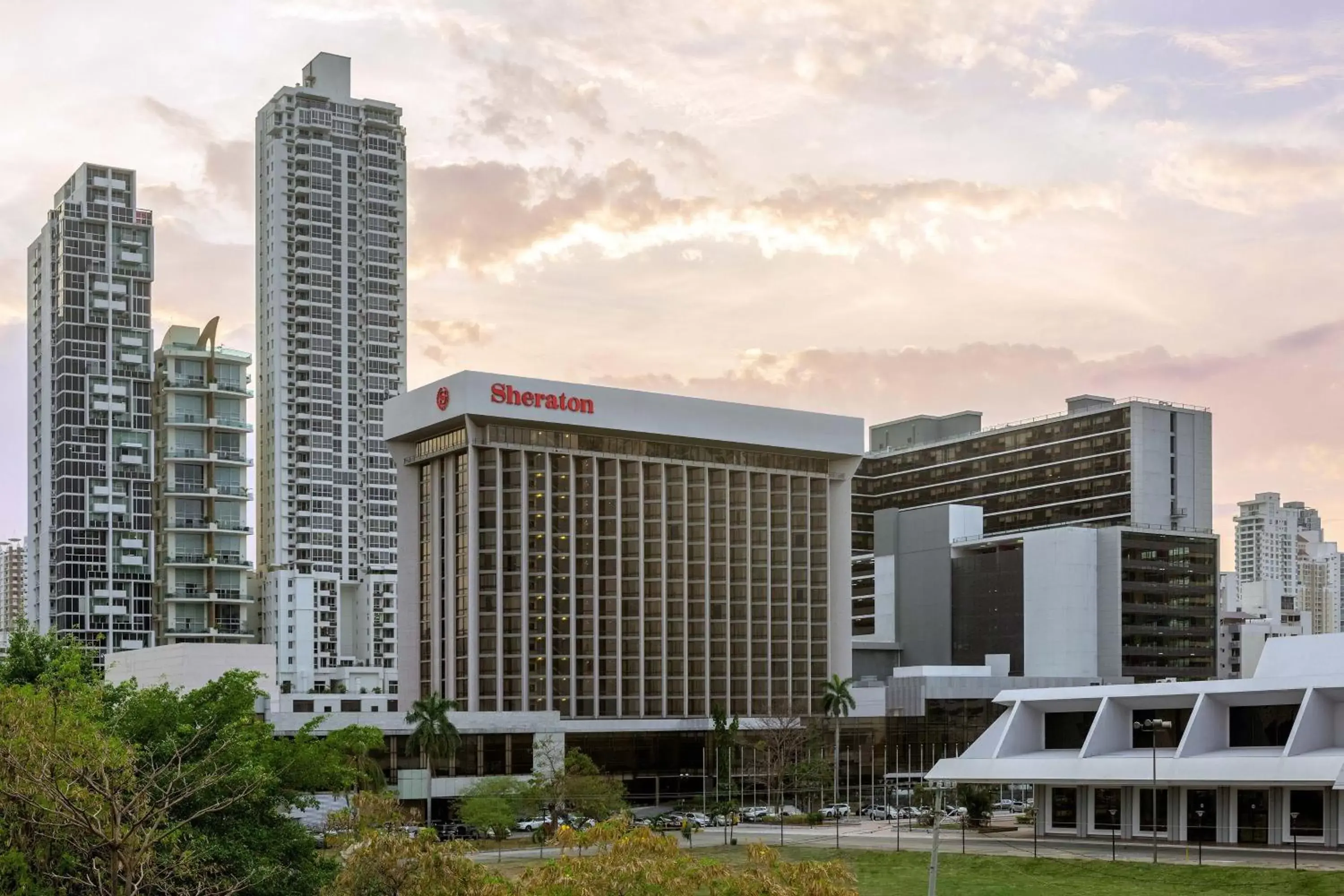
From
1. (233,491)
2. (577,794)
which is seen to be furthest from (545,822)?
(233,491)

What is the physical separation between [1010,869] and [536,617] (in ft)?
310

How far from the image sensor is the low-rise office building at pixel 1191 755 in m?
102

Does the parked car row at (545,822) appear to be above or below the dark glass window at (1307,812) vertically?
below

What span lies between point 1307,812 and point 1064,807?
20.5 metres

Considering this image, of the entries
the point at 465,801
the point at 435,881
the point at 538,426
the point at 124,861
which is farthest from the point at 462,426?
the point at 124,861

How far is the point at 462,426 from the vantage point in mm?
183000

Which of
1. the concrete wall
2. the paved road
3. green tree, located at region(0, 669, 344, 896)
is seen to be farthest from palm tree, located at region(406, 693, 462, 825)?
green tree, located at region(0, 669, 344, 896)

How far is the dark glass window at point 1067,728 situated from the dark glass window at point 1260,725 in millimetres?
11957

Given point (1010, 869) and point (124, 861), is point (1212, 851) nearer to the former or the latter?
point (1010, 869)

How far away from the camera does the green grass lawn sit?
283ft

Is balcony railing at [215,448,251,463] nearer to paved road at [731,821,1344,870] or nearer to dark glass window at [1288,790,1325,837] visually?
paved road at [731,821,1344,870]

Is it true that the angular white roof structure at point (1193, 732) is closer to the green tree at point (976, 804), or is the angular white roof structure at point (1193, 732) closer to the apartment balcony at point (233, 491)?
the green tree at point (976, 804)

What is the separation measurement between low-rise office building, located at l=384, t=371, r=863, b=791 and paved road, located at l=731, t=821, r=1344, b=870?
1872 inches

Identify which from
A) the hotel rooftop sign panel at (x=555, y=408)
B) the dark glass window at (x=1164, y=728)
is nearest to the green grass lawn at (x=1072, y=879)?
the dark glass window at (x=1164, y=728)
